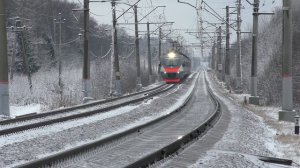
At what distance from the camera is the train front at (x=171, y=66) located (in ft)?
186

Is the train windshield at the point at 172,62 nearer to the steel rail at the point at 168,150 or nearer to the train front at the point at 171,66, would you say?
the train front at the point at 171,66

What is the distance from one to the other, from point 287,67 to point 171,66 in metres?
35.0

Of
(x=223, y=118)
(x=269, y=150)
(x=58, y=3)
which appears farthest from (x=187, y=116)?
(x=58, y=3)

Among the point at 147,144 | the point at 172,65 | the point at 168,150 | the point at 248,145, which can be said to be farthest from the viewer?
the point at 172,65

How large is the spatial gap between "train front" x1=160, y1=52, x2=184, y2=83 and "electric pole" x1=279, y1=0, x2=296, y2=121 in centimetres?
3470

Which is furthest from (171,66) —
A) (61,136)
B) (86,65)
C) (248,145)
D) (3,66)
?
(248,145)

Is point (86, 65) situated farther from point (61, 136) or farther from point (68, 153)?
point (68, 153)

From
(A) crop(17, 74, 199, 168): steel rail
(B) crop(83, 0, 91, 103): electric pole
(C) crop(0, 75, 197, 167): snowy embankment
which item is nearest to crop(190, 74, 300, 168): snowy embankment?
(A) crop(17, 74, 199, 168): steel rail

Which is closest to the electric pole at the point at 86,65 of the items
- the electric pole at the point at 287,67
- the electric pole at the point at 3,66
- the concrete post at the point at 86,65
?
the concrete post at the point at 86,65

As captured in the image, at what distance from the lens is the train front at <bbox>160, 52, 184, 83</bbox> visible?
186 feet

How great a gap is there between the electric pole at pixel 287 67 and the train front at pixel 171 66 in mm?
34699

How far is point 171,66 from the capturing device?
5678 cm

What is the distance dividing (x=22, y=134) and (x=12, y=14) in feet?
261

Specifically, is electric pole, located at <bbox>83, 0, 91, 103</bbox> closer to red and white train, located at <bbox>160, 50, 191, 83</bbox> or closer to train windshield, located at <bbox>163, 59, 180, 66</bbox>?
train windshield, located at <bbox>163, 59, 180, 66</bbox>
